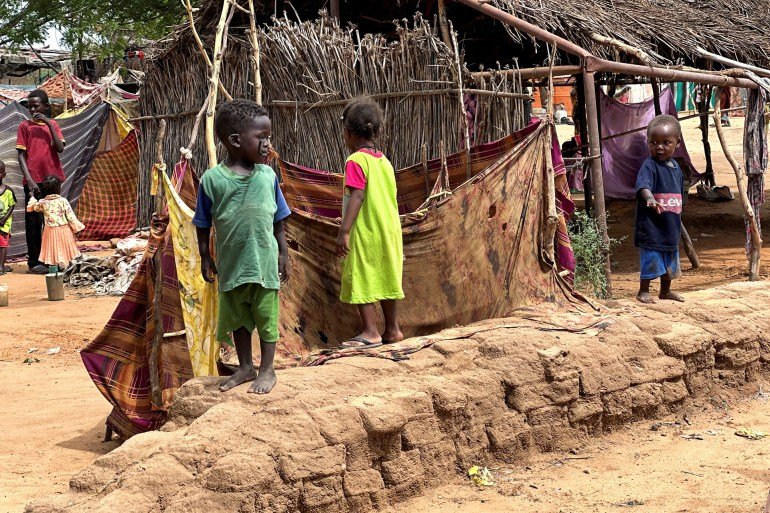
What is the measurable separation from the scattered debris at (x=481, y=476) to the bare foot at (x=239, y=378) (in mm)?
971

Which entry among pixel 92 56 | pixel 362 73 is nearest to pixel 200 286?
pixel 362 73

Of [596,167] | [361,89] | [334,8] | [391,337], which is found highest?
[334,8]

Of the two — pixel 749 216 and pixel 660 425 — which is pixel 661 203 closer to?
pixel 660 425

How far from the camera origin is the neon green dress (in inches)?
188

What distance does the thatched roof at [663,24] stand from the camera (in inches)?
309

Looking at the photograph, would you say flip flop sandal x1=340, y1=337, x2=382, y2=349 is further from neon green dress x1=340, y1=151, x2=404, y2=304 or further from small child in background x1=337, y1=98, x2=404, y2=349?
neon green dress x1=340, y1=151, x2=404, y2=304

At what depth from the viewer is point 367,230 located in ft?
15.8

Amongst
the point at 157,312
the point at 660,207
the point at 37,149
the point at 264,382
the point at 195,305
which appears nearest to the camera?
the point at 264,382

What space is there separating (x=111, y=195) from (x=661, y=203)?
8650mm

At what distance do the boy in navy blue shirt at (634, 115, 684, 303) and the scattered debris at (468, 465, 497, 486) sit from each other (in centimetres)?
224

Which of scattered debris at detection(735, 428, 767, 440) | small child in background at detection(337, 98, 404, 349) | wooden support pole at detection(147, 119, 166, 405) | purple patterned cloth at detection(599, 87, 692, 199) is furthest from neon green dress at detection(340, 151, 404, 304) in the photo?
purple patterned cloth at detection(599, 87, 692, 199)

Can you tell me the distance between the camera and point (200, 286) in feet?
14.2

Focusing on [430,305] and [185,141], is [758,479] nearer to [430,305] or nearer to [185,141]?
→ [430,305]

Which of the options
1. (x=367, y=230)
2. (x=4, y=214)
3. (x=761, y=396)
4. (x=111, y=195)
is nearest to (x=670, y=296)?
(x=761, y=396)
